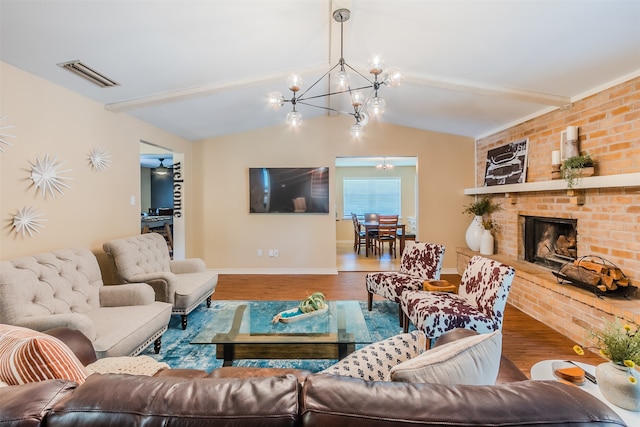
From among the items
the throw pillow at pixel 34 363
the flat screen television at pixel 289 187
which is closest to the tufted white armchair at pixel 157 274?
the throw pillow at pixel 34 363

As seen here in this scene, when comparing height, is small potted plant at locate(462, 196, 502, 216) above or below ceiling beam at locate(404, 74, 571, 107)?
below

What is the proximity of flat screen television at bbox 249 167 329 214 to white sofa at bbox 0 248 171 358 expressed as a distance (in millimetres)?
2915

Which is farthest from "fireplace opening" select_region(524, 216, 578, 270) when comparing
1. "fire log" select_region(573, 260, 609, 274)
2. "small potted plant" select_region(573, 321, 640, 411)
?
"small potted plant" select_region(573, 321, 640, 411)

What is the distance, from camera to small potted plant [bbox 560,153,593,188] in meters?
2.92

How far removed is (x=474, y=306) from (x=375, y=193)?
6.88 meters

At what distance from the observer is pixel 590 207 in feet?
9.91

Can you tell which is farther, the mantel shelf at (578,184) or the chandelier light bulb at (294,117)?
the chandelier light bulb at (294,117)

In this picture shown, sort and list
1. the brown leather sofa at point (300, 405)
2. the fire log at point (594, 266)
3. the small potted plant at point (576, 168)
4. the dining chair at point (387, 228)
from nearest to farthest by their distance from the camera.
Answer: the brown leather sofa at point (300, 405) < the fire log at point (594, 266) < the small potted plant at point (576, 168) < the dining chair at point (387, 228)

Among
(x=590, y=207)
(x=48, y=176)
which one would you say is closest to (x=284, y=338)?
(x=48, y=176)

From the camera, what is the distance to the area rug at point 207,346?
2.39 metres

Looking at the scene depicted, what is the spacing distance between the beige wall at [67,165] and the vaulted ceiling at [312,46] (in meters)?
0.18

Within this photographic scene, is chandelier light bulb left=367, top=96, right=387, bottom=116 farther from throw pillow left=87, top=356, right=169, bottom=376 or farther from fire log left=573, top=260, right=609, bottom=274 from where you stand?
fire log left=573, top=260, right=609, bottom=274

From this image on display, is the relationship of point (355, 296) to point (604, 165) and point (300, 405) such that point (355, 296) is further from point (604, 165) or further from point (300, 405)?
point (300, 405)

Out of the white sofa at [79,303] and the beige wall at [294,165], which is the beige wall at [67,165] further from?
the beige wall at [294,165]
